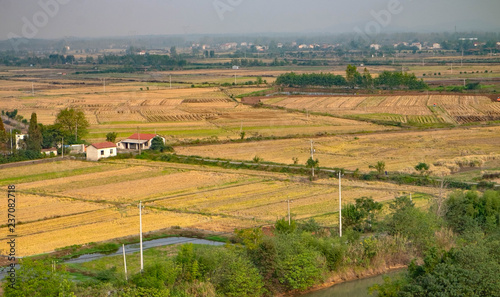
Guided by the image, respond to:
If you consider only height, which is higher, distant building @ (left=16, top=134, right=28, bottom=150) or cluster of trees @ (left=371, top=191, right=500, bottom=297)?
distant building @ (left=16, top=134, right=28, bottom=150)

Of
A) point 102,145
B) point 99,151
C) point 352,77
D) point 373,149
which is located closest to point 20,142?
point 102,145

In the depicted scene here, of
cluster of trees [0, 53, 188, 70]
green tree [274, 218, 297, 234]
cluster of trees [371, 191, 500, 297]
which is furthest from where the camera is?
cluster of trees [0, 53, 188, 70]

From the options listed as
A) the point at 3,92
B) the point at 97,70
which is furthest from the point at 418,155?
the point at 97,70

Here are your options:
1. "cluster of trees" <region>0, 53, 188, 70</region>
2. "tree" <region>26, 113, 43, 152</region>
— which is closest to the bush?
"tree" <region>26, 113, 43, 152</region>

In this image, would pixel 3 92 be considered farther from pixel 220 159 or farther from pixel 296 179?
pixel 296 179

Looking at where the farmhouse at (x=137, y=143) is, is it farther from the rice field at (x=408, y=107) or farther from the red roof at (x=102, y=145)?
the rice field at (x=408, y=107)

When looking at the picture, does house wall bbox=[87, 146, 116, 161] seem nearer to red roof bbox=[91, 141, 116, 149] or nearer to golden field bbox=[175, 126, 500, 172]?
red roof bbox=[91, 141, 116, 149]
